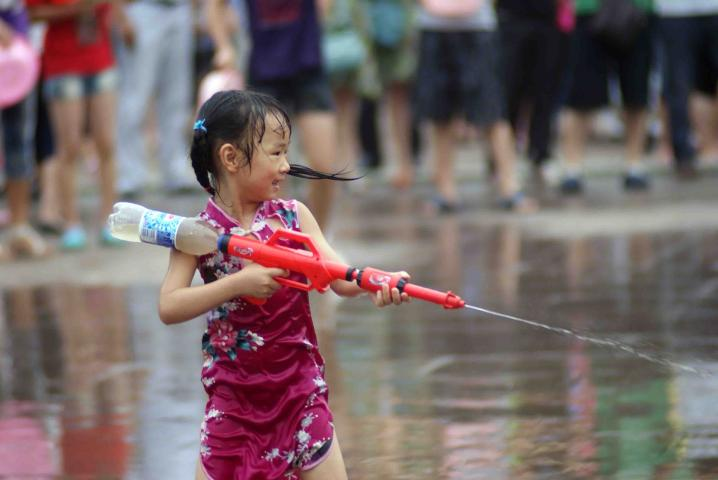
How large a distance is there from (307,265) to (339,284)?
0.20m

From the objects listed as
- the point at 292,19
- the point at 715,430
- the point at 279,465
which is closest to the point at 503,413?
the point at 715,430

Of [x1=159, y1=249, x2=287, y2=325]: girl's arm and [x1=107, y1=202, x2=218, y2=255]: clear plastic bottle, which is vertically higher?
[x1=107, y1=202, x2=218, y2=255]: clear plastic bottle

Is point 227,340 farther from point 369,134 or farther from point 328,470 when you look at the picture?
point 369,134

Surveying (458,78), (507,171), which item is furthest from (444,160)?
(458,78)

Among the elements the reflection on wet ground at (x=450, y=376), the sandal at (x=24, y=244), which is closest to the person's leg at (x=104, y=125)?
the sandal at (x=24, y=244)

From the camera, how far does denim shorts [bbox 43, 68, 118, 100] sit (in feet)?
30.3

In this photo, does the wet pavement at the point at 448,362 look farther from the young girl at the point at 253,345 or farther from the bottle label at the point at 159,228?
the bottle label at the point at 159,228

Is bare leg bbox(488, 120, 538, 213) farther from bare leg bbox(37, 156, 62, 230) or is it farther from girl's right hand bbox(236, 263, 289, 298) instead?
girl's right hand bbox(236, 263, 289, 298)

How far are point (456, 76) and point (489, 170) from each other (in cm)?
225

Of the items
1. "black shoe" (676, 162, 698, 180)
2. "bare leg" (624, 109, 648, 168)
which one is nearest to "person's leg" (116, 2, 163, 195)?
"bare leg" (624, 109, 648, 168)

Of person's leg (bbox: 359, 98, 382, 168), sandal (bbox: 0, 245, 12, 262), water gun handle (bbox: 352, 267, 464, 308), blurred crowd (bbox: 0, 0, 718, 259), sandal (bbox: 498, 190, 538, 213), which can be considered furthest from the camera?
person's leg (bbox: 359, 98, 382, 168)

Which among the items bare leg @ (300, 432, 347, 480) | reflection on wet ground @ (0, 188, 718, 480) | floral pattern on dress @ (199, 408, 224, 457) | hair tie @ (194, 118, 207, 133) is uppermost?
hair tie @ (194, 118, 207, 133)

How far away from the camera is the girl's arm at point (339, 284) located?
130 inches

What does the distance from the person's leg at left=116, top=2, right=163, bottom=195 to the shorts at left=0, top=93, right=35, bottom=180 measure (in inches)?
98.2
